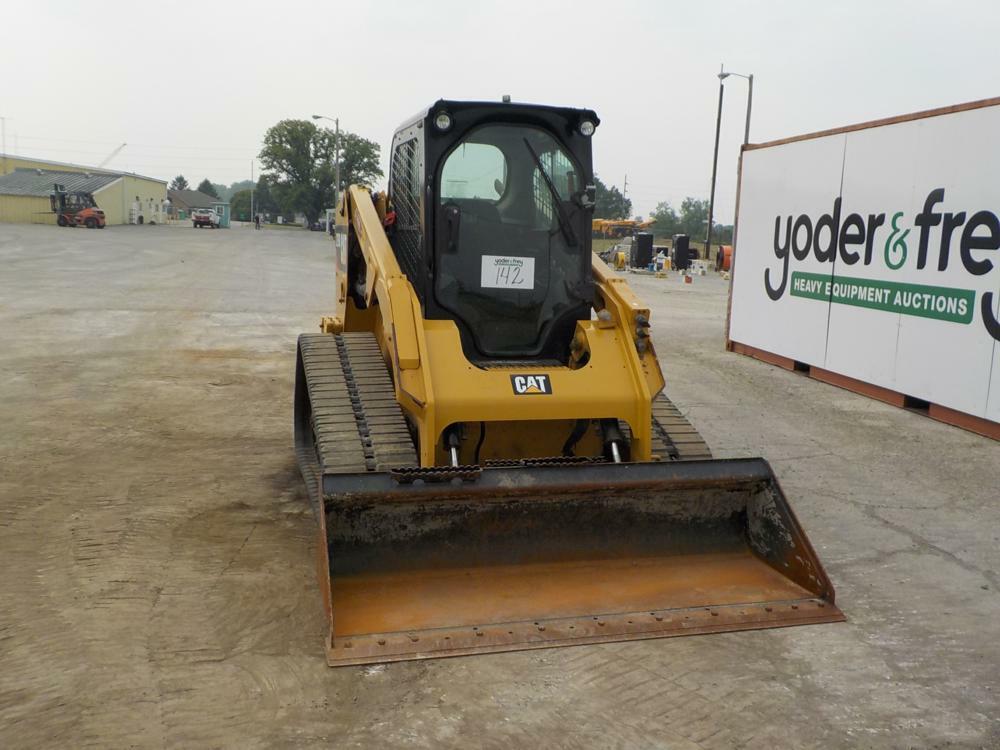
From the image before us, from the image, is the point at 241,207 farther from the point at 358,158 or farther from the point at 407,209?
the point at 407,209

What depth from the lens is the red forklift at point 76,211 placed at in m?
49.6

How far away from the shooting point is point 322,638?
13.4 ft

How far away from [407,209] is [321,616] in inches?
106

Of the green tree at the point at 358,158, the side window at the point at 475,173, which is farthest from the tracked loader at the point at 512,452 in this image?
the green tree at the point at 358,158

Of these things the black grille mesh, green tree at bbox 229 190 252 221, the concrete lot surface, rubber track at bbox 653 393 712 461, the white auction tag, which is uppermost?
green tree at bbox 229 190 252 221

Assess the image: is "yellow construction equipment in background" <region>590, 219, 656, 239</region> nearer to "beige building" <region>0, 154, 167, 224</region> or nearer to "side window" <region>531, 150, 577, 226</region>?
"beige building" <region>0, 154, 167, 224</region>

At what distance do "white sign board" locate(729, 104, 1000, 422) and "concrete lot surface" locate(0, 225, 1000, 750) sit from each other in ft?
2.57

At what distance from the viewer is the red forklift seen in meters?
49.6

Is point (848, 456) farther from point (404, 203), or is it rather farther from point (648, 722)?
point (648, 722)

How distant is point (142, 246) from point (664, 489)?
34884mm

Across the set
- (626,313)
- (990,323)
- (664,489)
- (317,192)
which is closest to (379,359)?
(626,313)

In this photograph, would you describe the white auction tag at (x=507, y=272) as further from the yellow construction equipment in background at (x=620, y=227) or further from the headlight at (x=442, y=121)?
the yellow construction equipment in background at (x=620, y=227)

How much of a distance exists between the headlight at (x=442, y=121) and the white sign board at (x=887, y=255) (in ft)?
19.4

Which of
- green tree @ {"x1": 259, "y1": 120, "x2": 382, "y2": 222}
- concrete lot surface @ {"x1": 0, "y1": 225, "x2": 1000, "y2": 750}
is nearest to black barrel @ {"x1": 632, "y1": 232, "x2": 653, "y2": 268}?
concrete lot surface @ {"x1": 0, "y1": 225, "x2": 1000, "y2": 750}
